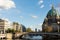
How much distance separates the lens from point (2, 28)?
7625 centimetres

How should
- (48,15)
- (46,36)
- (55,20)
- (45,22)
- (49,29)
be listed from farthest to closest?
(48,15) → (45,22) → (55,20) → (49,29) → (46,36)

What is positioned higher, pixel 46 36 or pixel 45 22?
pixel 45 22

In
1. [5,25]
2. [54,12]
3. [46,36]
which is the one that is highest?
[54,12]

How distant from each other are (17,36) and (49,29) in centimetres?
2035

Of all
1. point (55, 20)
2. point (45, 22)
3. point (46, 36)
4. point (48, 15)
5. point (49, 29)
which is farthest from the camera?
point (48, 15)

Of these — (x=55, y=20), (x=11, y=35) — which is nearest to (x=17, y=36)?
(x=11, y=35)

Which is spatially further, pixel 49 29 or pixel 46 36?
pixel 49 29

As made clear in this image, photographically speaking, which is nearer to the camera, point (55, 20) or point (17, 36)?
point (17, 36)

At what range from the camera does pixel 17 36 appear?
58.7 metres

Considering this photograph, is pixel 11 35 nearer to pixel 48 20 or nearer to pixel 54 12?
pixel 48 20

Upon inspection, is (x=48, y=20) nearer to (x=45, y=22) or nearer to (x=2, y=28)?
(x=45, y=22)

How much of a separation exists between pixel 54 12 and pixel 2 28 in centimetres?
3420

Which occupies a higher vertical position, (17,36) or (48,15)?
(48,15)

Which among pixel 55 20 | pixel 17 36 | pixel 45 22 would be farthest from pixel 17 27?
pixel 17 36
